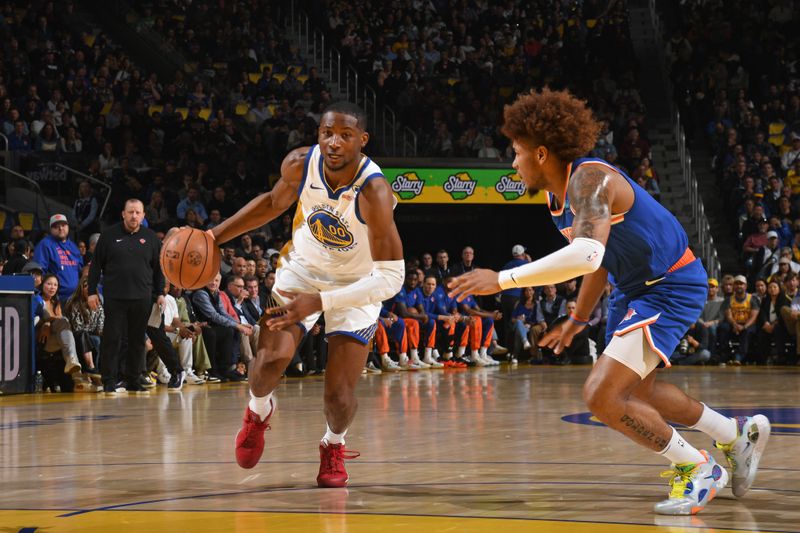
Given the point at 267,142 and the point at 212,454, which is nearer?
the point at 212,454

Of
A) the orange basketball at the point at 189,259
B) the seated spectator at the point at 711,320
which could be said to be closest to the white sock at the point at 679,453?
the orange basketball at the point at 189,259

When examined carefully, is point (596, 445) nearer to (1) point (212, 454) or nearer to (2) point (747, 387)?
(1) point (212, 454)

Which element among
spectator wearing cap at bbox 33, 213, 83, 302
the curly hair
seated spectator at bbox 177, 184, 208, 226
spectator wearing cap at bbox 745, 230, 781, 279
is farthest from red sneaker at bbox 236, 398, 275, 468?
spectator wearing cap at bbox 745, 230, 781, 279

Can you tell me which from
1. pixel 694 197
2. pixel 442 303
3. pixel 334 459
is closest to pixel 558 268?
pixel 334 459

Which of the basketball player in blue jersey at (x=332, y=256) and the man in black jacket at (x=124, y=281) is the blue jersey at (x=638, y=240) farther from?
the man in black jacket at (x=124, y=281)

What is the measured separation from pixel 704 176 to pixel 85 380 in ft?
45.7

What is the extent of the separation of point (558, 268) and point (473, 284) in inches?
14.9

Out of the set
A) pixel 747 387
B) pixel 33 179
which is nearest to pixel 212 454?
pixel 747 387

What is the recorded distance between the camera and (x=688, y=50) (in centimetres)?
2403

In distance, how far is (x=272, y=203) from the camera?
581cm

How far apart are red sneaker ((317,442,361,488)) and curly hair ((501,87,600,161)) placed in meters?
1.82

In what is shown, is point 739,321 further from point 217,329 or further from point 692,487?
point 692,487

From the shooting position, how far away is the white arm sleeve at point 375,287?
5102 millimetres

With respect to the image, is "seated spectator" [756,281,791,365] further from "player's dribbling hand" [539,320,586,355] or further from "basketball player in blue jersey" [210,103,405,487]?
"player's dribbling hand" [539,320,586,355]
